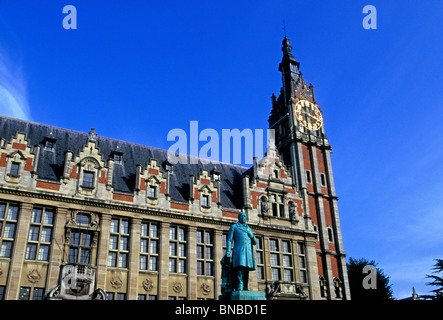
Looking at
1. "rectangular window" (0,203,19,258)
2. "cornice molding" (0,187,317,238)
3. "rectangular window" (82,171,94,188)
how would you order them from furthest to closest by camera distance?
"rectangular window" (82,171,94,188), "cornice molding" (0,187,317,238), "rectangular window" (0,203,19,258)

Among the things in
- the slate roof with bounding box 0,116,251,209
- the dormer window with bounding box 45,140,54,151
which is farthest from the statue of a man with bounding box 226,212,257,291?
the dormer window with bounding box 45,140,54,151

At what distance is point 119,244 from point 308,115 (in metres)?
28.4

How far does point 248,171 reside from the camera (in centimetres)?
4516

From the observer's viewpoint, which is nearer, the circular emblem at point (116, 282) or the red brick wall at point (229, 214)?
the circular emblem at point (116, 282)

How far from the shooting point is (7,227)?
93.9ft

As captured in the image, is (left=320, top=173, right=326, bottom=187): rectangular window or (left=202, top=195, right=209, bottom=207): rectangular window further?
(left=320, top=173, right=326, bottom=187): rectangular window

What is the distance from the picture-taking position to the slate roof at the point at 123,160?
33375 mm

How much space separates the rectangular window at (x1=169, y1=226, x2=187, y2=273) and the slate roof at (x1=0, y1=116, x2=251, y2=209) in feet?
9.27

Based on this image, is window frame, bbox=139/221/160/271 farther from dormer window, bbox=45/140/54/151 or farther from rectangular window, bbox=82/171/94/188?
dormer window, bbox=45/140/54/151

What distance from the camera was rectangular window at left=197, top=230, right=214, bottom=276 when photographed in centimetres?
3428

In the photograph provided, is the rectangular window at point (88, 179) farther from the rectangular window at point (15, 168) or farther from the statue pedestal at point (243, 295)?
the statue pedestal at point (243, 295)

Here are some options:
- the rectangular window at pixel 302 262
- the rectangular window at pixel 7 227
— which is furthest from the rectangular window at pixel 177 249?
the rectangular window at pixel 7 227

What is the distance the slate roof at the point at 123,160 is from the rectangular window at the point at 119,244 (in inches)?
108
